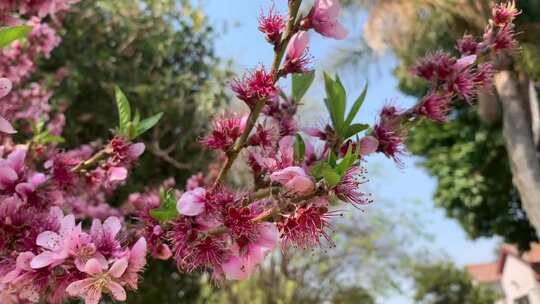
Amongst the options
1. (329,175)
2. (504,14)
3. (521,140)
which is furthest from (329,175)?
(521,140)

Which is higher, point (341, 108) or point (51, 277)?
point (341, 108)

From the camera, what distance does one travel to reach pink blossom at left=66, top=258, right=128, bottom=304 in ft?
4.31

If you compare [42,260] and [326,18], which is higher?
[326,18]

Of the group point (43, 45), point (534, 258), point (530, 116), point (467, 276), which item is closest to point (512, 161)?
point (530, 116)

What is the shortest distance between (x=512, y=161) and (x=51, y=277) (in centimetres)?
992

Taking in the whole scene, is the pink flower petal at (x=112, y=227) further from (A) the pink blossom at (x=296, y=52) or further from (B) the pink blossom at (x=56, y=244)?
(A) the pink blossom at (x=296, y=52)

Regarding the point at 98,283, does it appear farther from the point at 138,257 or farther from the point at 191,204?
the point at 191,204

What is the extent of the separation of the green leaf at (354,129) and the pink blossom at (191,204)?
15.4 inches

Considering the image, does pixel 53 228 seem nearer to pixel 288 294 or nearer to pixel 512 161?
pixel 512 161

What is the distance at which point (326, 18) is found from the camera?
4.81ft

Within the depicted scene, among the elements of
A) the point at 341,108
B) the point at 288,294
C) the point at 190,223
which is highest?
the point at 341,108

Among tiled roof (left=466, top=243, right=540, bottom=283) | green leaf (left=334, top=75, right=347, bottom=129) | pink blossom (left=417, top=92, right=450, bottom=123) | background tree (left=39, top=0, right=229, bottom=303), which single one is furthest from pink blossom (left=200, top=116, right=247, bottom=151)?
tiled roof (left=466, top=243, right=540, bottom=283)

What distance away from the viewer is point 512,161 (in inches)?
405

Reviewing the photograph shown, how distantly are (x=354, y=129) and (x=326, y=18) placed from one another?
0.27 m
